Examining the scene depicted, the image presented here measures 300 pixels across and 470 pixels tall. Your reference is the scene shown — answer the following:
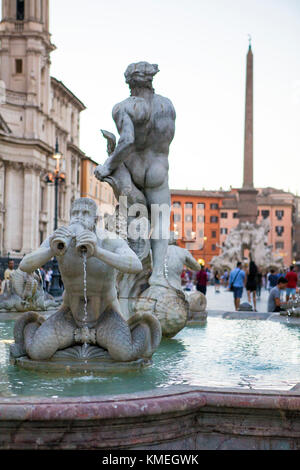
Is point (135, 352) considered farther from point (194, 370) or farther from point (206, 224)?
point (206, 224)

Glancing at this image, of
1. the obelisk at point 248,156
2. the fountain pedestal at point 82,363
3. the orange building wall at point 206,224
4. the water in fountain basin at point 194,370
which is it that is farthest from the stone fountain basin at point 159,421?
the orange building wall at point 206,224

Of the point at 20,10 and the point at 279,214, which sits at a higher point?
the point at 20,10

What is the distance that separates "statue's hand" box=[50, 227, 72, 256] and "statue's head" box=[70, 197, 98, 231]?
0.13 meters

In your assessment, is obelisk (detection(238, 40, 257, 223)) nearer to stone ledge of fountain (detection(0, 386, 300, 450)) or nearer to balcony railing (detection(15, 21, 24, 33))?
balcony railing (detection(15, 21, 24, 33))

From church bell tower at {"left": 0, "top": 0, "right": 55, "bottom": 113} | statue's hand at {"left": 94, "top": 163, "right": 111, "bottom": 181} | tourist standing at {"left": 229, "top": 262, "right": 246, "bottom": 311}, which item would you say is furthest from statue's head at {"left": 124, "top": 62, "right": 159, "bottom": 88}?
church bell tower at {"left": 0, "top": 0, "right": 55, "bottom": 113}

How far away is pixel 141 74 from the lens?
19.7ft

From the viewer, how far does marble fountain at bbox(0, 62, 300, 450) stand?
2785 mm

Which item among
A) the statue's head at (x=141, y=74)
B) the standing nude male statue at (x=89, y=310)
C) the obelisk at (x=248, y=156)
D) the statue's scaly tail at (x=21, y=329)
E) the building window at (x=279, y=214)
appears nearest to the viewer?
the standing nude male statue at (x=89, y=310)

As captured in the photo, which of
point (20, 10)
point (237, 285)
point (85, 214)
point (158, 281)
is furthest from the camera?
point (20, 10)

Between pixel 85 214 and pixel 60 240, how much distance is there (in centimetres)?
27

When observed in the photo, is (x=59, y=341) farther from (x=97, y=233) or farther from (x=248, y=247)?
(x=248, y=247)

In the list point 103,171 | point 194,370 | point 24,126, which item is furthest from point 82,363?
point 24,126

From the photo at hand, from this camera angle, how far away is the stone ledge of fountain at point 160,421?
2713mm

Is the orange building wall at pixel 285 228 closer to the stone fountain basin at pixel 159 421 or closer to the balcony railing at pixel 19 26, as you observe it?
the balcony railing at pixel 19 26
